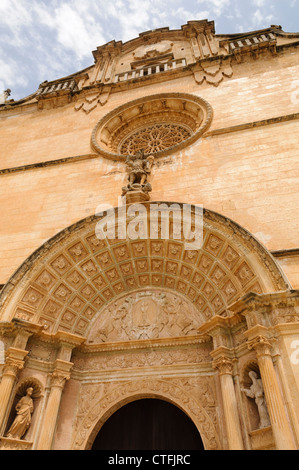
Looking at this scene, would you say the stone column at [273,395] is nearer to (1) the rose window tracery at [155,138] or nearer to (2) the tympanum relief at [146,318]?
(2) the tympanum relief at [146,318]

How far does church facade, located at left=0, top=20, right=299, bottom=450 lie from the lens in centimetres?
572

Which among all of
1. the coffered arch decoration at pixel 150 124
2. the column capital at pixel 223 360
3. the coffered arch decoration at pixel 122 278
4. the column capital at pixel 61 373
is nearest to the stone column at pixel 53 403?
the column capital at pixel 61 373

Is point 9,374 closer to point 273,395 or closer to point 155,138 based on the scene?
point 273,395

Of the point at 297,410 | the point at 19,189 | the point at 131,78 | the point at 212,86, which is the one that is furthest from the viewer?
the point at 131,78

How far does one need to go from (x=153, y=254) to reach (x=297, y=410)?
431 cm

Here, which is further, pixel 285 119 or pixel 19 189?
pixel 19 189

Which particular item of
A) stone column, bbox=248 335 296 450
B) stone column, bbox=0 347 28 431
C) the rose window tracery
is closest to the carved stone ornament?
the rose window tracery

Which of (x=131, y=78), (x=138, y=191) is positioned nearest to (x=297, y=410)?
(x=138, y=191)

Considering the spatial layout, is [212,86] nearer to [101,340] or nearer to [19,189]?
[19,189]

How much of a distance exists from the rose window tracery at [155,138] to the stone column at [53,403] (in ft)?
22.3

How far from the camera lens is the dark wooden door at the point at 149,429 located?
638 cm

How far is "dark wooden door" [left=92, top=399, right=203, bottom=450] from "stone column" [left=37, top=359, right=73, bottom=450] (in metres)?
1.09

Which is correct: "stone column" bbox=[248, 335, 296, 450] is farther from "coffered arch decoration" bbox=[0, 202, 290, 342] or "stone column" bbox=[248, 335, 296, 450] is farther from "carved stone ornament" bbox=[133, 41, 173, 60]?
Answer: "carved stone ornament" bbox=[133, 41, 173, 60]

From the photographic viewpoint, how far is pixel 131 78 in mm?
12336
